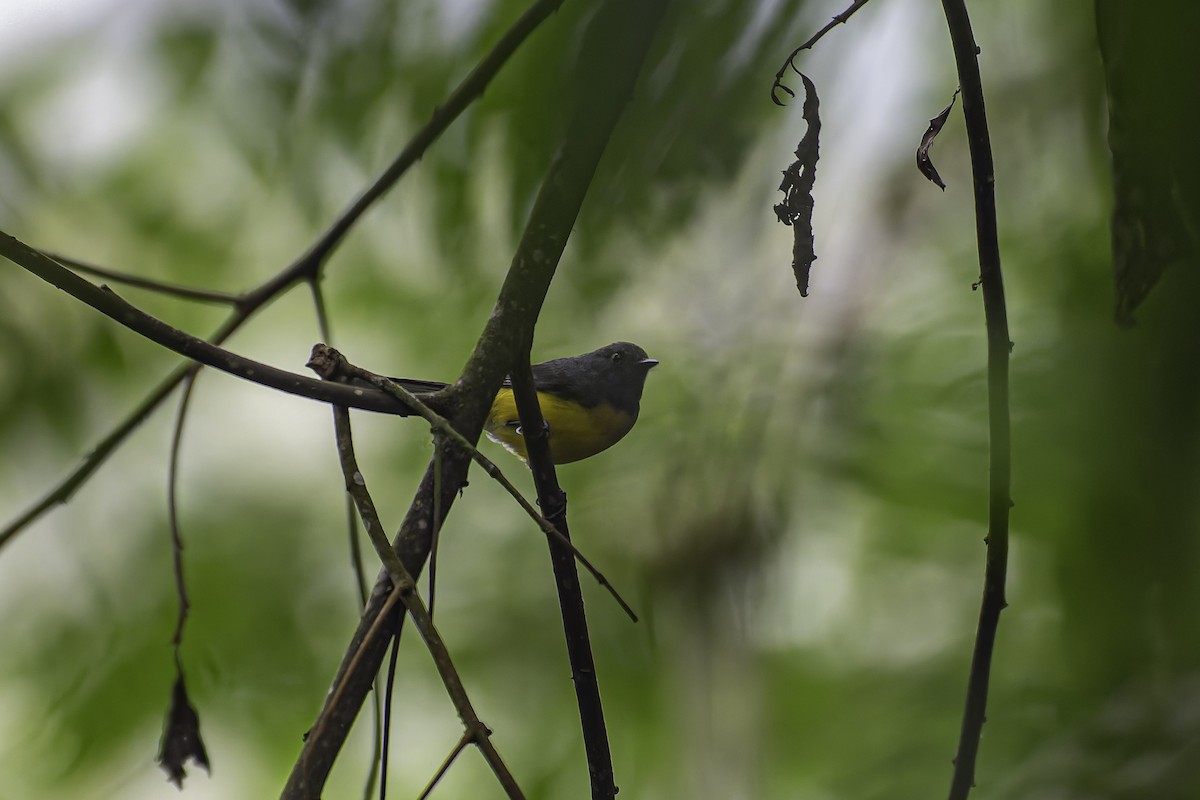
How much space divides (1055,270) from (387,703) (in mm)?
1130

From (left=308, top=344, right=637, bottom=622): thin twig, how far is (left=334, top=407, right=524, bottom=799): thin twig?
5 centimetres

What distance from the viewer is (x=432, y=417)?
3.68 feet

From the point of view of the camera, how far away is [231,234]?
233 cm

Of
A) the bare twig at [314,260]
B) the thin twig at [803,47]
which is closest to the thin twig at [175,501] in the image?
the bare twig at [314,260]

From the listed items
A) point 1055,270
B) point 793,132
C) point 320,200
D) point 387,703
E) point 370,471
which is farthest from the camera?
point 370,471

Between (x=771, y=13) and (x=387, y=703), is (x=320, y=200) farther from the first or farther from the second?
(x=387, y=703)

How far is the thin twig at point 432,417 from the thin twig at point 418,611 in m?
0.05

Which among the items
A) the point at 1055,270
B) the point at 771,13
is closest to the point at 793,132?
the point at 771,13

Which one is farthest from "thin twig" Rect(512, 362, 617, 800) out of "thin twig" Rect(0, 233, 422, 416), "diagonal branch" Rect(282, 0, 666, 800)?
"thin twig" Rect(0, 233, 422, 416)

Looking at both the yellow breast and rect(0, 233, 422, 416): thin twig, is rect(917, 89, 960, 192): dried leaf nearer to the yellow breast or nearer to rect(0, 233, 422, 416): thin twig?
rect(0, 233, 422, 416): thin twig

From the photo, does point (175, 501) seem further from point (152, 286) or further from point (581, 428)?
point (581, 428)

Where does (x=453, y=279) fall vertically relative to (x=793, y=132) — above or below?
above

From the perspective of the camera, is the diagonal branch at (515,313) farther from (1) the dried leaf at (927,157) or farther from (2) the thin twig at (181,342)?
(1) the dried leaf at (927,157)

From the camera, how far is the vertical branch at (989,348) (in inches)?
41.4
